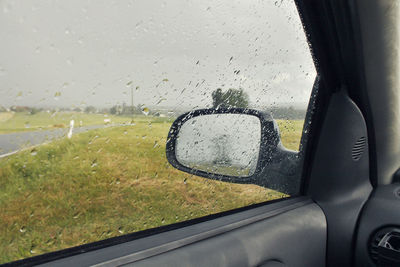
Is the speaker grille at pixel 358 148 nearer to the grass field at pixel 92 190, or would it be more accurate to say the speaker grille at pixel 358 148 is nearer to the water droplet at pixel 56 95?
the grass field at pixel 92 190

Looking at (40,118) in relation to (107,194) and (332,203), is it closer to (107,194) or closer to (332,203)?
(107,194)

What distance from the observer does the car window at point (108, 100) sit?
Result: 1.06m

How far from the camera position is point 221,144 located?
190cm

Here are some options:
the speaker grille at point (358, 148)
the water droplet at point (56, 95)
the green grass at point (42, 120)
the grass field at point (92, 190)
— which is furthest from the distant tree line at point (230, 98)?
the speaker grille at point (358, 148)

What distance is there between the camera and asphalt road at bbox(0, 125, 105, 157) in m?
1.03

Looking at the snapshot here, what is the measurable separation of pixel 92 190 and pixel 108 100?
355 millimetres

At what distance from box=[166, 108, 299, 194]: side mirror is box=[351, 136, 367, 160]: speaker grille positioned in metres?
0.43

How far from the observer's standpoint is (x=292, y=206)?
7.57 ft

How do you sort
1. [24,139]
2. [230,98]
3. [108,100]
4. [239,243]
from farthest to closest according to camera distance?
[230,98] → [239,243] → [108,100] → [24,139]

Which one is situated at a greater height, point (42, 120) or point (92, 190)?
point (42, 120)

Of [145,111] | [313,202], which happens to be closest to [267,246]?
[313,202]

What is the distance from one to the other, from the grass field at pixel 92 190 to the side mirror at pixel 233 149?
0.28ft

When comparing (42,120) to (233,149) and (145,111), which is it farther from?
(233,149)

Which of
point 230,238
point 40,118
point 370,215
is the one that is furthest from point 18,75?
point 370,215
